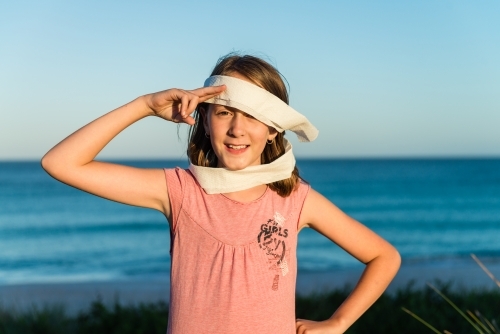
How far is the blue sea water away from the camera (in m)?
18.1

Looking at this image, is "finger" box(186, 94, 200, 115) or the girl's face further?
the girl's face

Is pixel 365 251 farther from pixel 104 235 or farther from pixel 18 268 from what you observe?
pixel 104 235

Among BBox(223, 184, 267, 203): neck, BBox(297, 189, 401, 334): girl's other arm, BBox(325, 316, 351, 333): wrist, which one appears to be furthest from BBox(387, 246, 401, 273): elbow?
BBox(223, 184, 267, 203): neck

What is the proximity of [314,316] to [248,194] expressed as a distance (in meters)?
3.23

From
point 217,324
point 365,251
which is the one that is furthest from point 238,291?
A: point 365,251

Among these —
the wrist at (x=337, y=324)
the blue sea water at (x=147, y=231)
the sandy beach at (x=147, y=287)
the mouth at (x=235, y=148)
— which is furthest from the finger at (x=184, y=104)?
the sandy beach at (x=147, y=287)

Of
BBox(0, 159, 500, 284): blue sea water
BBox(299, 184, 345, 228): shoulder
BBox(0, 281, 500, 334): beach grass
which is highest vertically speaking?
BBox(299, 184, 345, 228): shoulder

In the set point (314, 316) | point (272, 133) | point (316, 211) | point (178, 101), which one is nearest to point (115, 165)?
point (178, 101)

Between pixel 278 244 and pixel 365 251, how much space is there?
1.68 feet

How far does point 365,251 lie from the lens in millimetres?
3139

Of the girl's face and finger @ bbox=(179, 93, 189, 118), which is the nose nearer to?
the girl's face

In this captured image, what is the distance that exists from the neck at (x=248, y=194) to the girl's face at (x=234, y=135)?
4.1 inches

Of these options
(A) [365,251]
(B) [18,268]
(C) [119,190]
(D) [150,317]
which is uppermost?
(C) [119,190]

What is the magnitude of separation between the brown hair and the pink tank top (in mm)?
149
